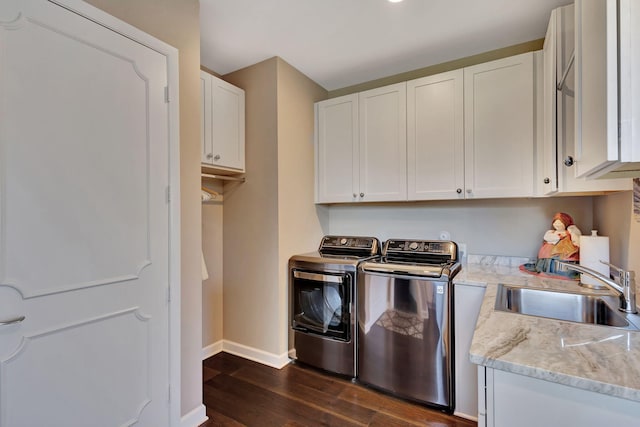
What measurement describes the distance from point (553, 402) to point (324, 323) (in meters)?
1.75

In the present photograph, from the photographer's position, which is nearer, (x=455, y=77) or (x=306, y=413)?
(x=306, y=413)

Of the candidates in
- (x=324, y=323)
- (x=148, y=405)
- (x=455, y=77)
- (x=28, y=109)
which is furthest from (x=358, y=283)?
(x=28, y=109)

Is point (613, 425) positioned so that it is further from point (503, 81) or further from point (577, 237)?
point (503, 81)

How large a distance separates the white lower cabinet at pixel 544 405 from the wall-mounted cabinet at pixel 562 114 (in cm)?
110

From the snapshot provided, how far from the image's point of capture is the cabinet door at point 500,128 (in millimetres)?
2059

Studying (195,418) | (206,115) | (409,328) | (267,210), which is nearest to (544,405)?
(409,328)

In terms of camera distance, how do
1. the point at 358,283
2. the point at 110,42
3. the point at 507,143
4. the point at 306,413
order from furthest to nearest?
the point at 358,283 < the point at 507,143 < the point at 306,413 < the point at 110,42

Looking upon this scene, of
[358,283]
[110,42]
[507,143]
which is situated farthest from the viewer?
[358,283]

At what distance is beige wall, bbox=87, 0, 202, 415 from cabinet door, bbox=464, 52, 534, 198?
1.92 meters

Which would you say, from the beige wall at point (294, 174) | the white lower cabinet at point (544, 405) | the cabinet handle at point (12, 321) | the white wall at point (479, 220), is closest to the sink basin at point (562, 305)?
the white lower cabinet at point (544, 405)

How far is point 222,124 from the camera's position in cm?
244

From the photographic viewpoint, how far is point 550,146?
1781 mm

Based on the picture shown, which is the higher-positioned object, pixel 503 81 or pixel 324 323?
pixel 503 81

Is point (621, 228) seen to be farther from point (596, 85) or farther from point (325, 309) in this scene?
point (325, 309)
